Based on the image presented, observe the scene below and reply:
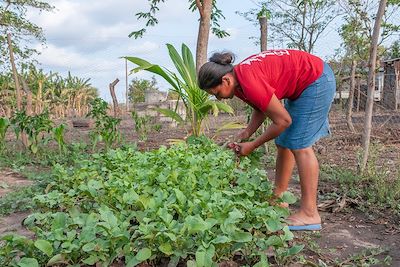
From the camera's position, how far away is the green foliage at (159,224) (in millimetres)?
1799

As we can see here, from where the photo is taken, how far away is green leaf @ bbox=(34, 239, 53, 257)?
1.73 meters

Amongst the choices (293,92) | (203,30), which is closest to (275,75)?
(293,92)

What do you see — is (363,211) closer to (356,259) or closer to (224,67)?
(356,259)

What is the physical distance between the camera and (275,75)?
2652 millimetres

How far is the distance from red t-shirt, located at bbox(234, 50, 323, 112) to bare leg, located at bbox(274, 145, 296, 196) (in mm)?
416

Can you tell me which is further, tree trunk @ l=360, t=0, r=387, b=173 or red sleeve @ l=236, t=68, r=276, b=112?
tree trunk @ l=360, t=0, r=387, b=173

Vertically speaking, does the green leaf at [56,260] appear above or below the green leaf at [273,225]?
below

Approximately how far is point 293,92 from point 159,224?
4.49 ft

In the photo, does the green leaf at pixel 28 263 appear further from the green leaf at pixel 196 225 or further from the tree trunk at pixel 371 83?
the tree trunk at pixel 371 83

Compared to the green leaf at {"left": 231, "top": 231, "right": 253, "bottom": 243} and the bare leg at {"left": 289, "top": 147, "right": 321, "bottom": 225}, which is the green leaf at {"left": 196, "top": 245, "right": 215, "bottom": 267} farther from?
the bare leg at {"left": 289, "top": 147, "right": 321, "bottom": 225}

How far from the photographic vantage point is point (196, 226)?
5.80ft

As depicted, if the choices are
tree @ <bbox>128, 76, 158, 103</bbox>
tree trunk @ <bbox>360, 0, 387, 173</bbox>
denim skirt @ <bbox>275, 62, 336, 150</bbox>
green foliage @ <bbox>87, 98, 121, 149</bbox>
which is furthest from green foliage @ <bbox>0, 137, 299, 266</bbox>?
tree @ <bbox>128, 76, 158, 103</bbox>

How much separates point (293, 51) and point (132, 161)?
61.6 inches

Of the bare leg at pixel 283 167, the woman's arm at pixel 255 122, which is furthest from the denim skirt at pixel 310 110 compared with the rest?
the woman's arm at pixel 255 122
